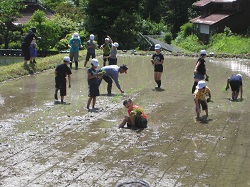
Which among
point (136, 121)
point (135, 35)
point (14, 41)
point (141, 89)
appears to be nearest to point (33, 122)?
point (136, 121)

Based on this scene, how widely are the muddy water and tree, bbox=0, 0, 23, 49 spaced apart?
18338 mm

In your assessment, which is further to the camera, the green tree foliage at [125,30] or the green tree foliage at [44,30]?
the green tree foliage at [125,30]

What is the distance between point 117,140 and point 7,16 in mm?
26110

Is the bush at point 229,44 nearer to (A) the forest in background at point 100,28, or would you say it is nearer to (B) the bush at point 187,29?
(A) the forest in background at point 100,28

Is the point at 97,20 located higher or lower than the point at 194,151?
higher

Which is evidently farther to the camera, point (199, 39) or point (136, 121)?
point (199, 39)

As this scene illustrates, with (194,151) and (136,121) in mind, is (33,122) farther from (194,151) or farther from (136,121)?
(194,151)

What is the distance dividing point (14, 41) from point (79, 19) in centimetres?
1207

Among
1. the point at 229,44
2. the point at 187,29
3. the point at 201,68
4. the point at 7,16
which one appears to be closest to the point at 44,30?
the point at 7,16

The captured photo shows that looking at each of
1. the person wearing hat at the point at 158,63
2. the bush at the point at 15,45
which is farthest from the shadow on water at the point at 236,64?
the bush at the point at 15,45

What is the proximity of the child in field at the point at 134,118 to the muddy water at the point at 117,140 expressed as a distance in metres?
0.20

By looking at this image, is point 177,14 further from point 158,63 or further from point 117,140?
point 117,140

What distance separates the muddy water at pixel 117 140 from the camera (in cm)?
868

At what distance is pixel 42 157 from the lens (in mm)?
9641
